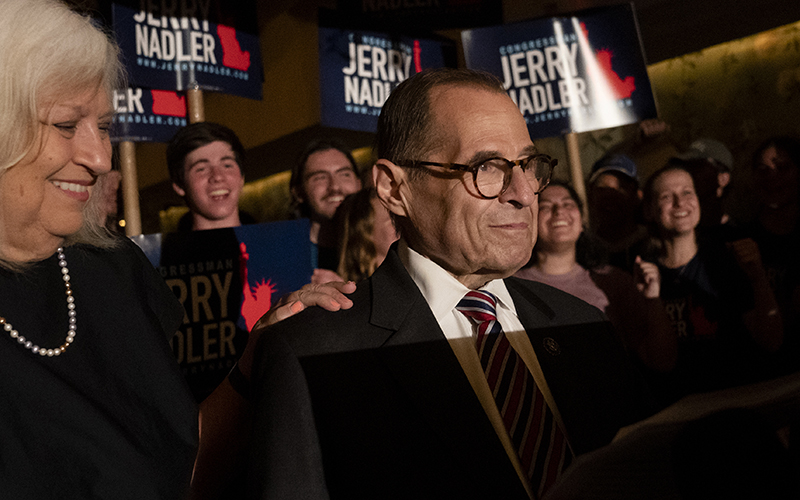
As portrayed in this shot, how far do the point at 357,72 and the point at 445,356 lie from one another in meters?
2.64

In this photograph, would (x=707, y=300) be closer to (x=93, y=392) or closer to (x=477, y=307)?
(x=477, y=307)

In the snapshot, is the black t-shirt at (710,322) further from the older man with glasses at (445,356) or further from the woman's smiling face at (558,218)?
the older man with glasses at (445,356)

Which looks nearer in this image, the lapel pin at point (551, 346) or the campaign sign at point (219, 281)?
the lapel pin at point (551, 346)

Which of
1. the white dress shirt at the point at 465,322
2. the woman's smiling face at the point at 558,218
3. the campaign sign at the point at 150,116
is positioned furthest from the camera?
the campaign sign at the point at 150,116

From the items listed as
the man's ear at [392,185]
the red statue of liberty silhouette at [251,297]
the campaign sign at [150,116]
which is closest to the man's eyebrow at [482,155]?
the man's ear at [392,185]

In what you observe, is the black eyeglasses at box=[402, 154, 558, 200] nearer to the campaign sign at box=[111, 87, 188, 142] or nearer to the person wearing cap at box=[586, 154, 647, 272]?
the campaign sign at box=[111, 87, 188, 142]

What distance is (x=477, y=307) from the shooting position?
4.36 feet

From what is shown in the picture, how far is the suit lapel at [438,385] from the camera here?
112 centimetres

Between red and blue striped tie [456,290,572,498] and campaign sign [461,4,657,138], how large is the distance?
2.26 meters

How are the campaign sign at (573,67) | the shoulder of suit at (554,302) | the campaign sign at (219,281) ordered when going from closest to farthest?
the shoulder of suit at (554,302), the campaign sign at (219,281), the campaign sign at (573,67)

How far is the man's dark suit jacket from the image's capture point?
1.13 m

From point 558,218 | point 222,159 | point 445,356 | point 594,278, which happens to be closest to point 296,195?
point 222,159

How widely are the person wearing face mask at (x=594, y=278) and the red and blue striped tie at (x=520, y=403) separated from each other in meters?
1.74

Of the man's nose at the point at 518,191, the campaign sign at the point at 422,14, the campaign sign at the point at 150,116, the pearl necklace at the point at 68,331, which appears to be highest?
the campaign sign at the point at 422,14
